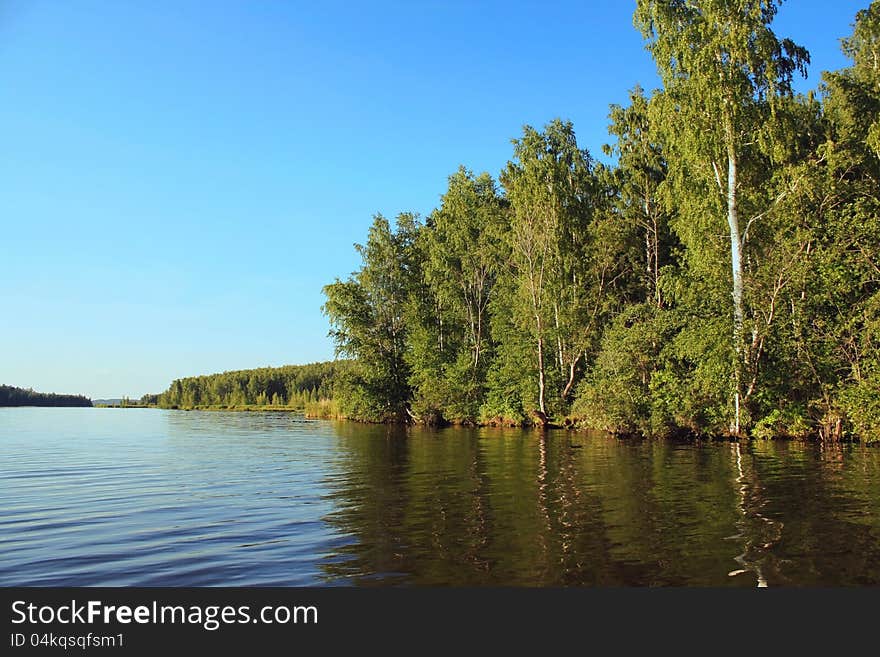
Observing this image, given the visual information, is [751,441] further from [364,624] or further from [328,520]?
[364,624]

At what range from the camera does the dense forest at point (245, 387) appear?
12977cm

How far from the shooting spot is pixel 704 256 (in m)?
29.1

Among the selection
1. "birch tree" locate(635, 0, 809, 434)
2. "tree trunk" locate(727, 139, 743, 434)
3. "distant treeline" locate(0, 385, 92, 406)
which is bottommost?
"distant treeline" locate(0, 385, 92, 406)

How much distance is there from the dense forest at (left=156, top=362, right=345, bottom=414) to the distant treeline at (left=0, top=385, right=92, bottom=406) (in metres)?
37.9

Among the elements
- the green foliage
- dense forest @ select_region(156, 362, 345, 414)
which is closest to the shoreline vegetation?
the green foliage

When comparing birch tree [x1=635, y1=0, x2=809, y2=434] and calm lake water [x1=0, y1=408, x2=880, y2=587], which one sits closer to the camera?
calm lake water [x1=0, y1=408, x2=880, y2=587]

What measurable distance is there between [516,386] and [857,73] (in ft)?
92.8

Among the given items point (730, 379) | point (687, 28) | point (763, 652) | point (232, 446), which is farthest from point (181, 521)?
point (687, 28)

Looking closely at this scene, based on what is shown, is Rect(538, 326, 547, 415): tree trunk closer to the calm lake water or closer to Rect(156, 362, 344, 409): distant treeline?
the calm lake water

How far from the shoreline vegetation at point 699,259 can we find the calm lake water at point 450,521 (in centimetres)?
572

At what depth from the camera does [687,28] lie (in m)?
29.0

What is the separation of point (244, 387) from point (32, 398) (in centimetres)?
5794

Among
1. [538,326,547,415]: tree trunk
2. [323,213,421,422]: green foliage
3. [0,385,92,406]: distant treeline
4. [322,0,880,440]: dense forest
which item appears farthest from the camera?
[0,385,92,406]: distant treeline

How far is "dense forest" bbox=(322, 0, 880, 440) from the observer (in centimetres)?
2602
